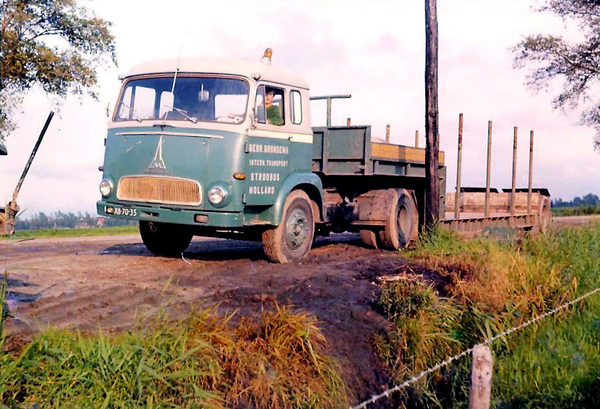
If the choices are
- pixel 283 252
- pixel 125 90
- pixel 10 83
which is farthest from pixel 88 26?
pixel 283 252

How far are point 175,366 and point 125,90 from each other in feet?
23.0

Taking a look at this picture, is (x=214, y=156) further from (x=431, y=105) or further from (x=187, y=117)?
(x=431, y=105)

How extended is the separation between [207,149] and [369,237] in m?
4.99

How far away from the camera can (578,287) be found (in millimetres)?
11039

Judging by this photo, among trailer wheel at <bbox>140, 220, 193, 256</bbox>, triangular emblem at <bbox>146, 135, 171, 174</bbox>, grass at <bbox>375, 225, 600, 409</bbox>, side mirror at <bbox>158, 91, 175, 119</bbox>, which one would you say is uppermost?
side mirror at <bbox>158, 91, 175, 119</bbox>

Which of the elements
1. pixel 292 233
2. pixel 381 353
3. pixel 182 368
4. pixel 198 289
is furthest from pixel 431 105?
pixel 182 368

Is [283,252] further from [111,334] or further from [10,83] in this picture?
[10,83]

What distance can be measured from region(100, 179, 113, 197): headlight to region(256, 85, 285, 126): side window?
2.30 metres

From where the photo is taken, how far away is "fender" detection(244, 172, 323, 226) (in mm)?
11109

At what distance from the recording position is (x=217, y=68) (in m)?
11.0

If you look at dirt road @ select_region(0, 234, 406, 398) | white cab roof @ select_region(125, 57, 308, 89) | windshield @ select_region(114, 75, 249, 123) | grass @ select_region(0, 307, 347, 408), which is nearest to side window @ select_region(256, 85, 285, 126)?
white cab roof @ select_region(125, 57, 308, 89)

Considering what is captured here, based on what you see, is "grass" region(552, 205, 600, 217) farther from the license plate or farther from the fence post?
the fence post

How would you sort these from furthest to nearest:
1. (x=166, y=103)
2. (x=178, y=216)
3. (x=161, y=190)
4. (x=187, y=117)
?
(x=166, y=103), (x=187, y=117), (x=161, y=190), (x=178, y=216)

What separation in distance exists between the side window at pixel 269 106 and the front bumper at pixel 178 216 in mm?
1510
